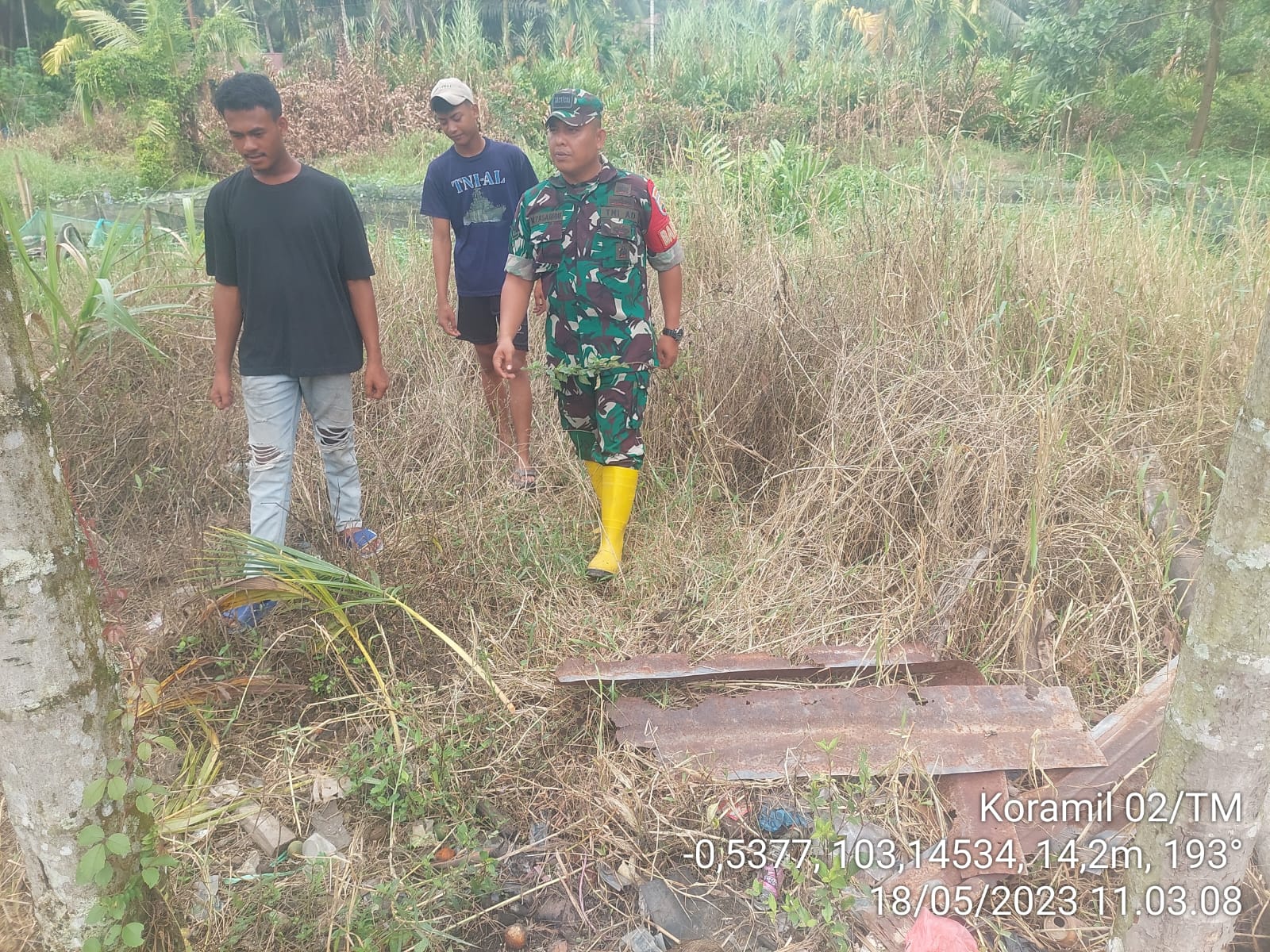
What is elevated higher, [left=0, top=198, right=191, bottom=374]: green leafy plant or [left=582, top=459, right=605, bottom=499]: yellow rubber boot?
[left=0, top=198, right=191, bottom=374]: green leafy plant

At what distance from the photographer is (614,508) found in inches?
120

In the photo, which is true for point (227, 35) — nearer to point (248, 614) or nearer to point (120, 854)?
point (248, 614)

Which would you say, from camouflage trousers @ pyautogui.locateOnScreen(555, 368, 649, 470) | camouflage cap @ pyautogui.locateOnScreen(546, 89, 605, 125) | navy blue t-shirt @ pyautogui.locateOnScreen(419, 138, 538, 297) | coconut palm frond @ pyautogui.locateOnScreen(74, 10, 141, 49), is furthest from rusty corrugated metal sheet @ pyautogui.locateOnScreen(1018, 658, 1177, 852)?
coconut palm frond @ pyautogui.locateOnScreen(74, 10, 141, 49)

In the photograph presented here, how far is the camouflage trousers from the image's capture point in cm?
297

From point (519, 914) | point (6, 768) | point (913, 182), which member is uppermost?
point (913, 182)

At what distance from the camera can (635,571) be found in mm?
3006

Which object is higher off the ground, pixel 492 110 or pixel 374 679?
pixel 492 110

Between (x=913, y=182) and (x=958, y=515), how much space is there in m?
2.06

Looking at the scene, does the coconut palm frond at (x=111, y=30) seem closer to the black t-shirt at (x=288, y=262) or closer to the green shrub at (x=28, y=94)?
the green shrub at (x=28, y=94)

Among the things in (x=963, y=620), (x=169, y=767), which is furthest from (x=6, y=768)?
(x=963, y=620)

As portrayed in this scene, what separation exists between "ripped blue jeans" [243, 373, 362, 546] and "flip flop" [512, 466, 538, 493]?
0.77m

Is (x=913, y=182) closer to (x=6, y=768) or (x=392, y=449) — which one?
(x=392, y=449)

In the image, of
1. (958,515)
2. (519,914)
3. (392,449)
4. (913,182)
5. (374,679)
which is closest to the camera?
(519,914)

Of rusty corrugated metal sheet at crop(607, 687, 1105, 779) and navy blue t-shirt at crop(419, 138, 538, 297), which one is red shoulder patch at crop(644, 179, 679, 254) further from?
rusty corrugated metal sheet at crop(607, 687, 1105, 779)
